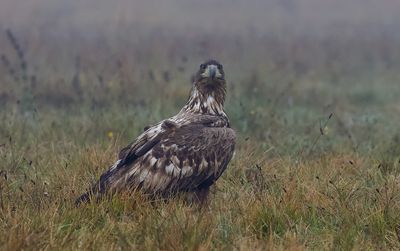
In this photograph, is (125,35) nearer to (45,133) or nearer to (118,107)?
(118,107)

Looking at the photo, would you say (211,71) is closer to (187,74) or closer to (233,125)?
(233,125)

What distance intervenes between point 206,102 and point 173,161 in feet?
2.83

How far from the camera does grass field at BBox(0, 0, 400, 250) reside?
5.11 meters

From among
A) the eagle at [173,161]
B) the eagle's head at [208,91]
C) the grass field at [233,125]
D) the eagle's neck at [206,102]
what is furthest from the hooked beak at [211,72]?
the grass field at [233,125]

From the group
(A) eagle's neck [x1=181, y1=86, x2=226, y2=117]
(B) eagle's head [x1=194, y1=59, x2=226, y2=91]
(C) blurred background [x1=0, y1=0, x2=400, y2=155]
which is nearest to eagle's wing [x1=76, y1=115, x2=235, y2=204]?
(A) eagle's neck [x1=181, y1=86, x2=226, y2=117]

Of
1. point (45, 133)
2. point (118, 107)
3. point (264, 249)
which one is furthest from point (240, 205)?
point (118, 107)

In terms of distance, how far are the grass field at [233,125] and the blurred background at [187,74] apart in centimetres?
→ 4

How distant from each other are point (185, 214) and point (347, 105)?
26.2 feet

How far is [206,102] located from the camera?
6.51 metres

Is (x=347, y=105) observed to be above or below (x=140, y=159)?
below

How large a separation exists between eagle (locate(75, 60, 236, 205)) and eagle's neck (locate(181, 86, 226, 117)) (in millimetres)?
291

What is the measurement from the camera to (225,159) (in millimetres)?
5996

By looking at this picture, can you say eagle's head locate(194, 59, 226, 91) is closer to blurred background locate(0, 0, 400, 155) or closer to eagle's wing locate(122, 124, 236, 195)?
eagle's wing locate(122, 124, 236, 195)

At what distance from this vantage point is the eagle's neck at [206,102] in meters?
6.50
